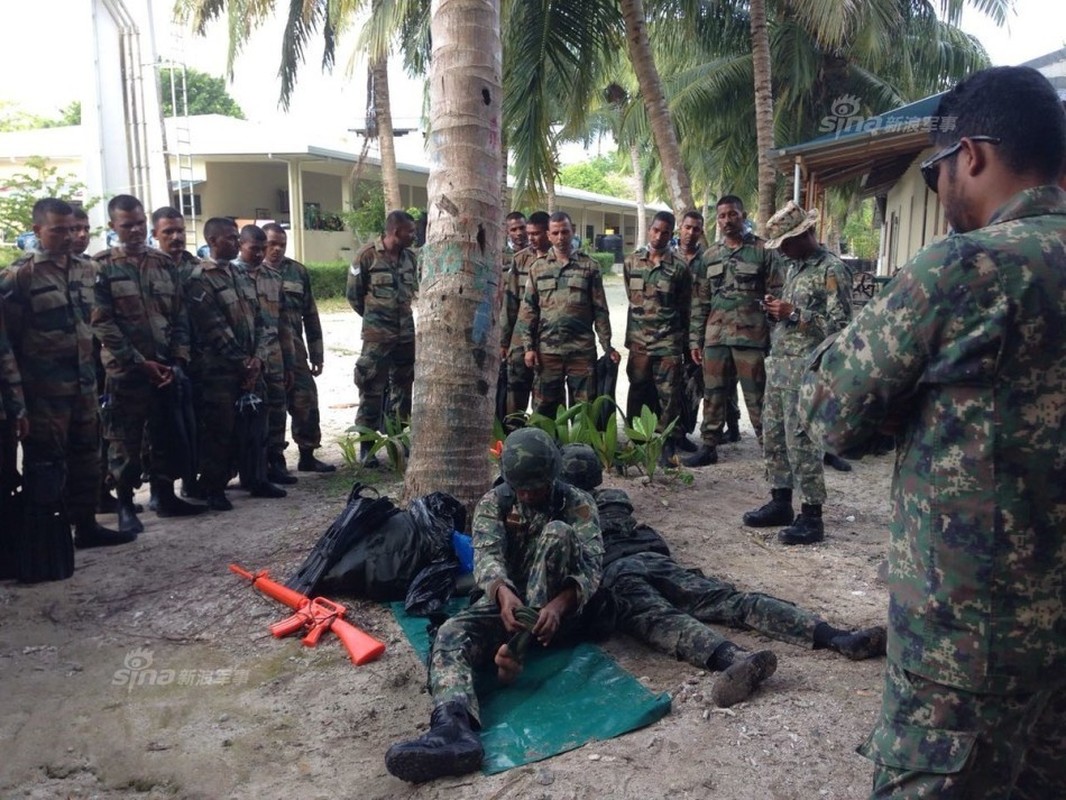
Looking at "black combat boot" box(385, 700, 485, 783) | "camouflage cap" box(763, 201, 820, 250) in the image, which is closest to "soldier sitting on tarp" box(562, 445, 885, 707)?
"black combat boot" box(385, 700, 485, 783)

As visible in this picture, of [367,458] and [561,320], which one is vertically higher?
[561,320]

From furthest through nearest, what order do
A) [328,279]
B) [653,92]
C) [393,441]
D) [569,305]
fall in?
[328,279], [653,92], [569,305], [393,441]

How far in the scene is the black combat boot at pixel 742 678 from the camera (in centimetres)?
306

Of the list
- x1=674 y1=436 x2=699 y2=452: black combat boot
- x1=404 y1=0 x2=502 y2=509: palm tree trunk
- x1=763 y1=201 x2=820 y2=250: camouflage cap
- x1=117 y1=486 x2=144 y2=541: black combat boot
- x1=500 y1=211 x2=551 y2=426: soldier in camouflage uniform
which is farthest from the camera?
x1=674 y1=436 x2=699 y2=452: black combat boot

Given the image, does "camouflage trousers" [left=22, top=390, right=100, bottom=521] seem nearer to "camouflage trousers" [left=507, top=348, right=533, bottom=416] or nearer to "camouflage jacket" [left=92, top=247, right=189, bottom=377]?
"camouflage jacket" [left=92, top=247, right=189, bottom=377]

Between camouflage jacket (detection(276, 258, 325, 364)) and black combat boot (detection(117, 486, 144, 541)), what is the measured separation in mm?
1848

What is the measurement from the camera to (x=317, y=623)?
396 centimetres

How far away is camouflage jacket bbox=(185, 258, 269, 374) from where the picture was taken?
595 cm

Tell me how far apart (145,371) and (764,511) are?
4001mm

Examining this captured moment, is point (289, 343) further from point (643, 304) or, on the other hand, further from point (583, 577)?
point (583, 577)

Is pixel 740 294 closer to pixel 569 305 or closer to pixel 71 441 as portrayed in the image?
pixel 569 305

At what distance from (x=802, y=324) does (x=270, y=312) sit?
3799 millimetres

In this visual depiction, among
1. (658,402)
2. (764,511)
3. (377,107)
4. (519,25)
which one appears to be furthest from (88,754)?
(377,107)

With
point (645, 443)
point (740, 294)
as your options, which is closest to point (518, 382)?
point (645, 443)
